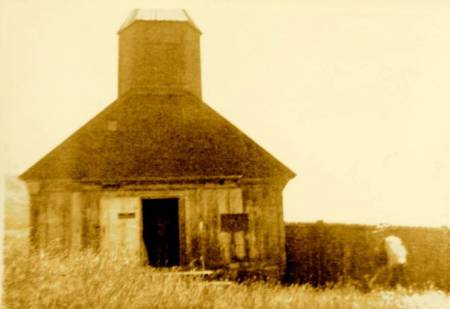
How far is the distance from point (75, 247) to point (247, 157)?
18.1 feet

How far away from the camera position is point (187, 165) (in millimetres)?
15320

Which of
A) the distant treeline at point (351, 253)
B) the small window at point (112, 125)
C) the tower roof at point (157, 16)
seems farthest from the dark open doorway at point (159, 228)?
the tower roof at point (157, 16)

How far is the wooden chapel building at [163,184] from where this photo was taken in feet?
48.3

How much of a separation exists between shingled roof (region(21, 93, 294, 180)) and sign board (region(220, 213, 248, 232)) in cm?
121

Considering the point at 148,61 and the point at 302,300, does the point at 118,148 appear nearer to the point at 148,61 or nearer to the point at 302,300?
the point at 148,61

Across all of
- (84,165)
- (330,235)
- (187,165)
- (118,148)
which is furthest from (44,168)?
(330,235)

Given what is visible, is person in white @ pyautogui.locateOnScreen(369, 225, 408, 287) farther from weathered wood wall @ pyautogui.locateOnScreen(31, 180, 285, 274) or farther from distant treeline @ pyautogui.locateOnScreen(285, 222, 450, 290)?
weathered wood wall @ pyautogui.locateOnScreen(31, 180, 285, 274)

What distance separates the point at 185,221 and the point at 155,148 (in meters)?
2.37

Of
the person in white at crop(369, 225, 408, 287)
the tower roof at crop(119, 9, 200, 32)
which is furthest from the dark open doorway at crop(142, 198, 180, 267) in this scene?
the person in white at crop(369, 225, 408, 287)

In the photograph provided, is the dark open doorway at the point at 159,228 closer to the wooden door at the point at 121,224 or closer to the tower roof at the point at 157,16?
the wooden door at the point at 121,224

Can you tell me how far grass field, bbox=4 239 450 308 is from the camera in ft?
27.9

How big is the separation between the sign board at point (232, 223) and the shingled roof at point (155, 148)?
1.21 metres

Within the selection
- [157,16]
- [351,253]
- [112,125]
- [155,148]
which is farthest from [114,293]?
[157,16]

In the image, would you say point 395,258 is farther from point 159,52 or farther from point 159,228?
point 159,52
